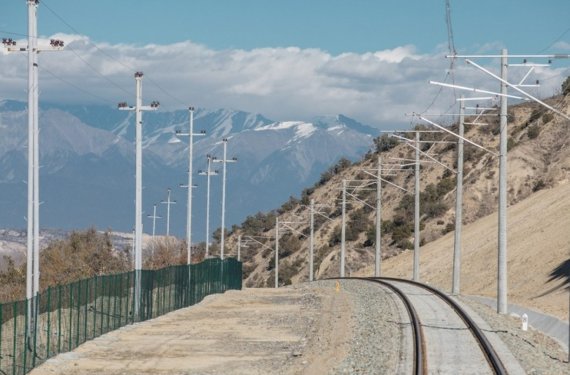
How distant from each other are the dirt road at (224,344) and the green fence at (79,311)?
0.44 metres

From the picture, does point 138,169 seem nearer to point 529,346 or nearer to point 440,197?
point 529,346

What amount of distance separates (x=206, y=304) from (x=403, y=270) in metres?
42.1

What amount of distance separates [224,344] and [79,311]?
4.15 metres

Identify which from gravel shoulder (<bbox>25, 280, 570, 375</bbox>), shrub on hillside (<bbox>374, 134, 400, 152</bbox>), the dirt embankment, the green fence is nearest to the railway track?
gravel shoulder (<bbox>25, 280, 570, 375</bbox>)

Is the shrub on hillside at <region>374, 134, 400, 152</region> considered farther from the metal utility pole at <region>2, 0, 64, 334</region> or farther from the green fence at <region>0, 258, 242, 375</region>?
the metal utility pole at <region>2, 0, 64, 334</region>

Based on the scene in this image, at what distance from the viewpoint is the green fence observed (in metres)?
30.1

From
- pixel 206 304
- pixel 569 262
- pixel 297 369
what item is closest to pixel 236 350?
pixel 297 369

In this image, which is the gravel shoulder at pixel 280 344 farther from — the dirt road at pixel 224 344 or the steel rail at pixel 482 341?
the steel rail at pixel 482 341

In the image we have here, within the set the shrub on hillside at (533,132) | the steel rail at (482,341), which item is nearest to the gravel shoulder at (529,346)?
the steel rail at (482,341)

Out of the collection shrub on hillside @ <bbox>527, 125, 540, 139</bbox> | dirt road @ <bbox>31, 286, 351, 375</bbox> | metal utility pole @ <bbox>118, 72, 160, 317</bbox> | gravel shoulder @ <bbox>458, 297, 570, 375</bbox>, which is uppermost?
shrub on hillside @ <bbox>527, 125, 540, 139</bbox>

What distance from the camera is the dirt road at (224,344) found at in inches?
1177

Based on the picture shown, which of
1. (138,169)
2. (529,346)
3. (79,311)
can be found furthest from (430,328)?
(138,169)

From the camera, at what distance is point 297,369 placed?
95.2ft

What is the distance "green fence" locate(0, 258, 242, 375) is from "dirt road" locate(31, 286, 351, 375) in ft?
1.44
